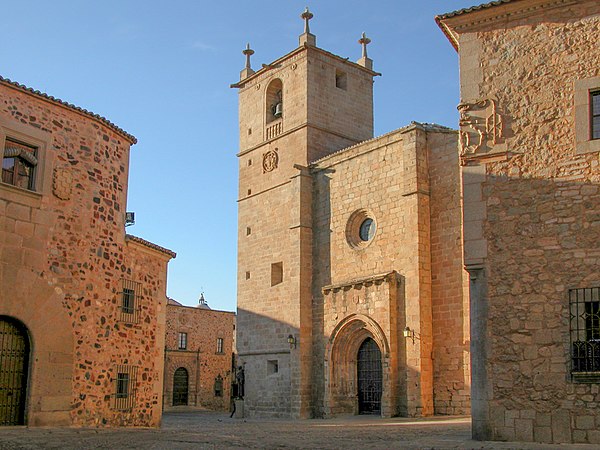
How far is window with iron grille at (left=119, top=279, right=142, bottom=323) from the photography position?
14.8 meters

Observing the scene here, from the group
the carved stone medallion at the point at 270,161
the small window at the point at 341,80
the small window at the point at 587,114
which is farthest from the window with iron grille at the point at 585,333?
the small window at the point at 341,80

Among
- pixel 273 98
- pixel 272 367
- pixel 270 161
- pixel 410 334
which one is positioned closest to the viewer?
pixel 410 334

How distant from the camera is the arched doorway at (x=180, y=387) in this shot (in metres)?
36.0

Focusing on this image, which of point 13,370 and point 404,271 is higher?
point 404,271

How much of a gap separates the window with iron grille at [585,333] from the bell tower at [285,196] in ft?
46.9

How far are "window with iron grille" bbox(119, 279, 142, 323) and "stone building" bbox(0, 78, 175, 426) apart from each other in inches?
0.8

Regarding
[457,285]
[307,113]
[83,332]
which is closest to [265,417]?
[457,285]

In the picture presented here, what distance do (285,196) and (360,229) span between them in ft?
12.8

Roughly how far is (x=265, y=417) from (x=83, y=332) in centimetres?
1292

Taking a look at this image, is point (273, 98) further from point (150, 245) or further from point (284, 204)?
point (150, 245)

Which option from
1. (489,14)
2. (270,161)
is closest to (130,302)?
(489,14)

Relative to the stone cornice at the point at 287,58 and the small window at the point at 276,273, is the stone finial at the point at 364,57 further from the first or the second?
the small window at the point at 276,273

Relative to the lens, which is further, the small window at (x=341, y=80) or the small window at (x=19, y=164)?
the small window at (x=341, y=80)

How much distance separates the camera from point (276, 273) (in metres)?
26.9
